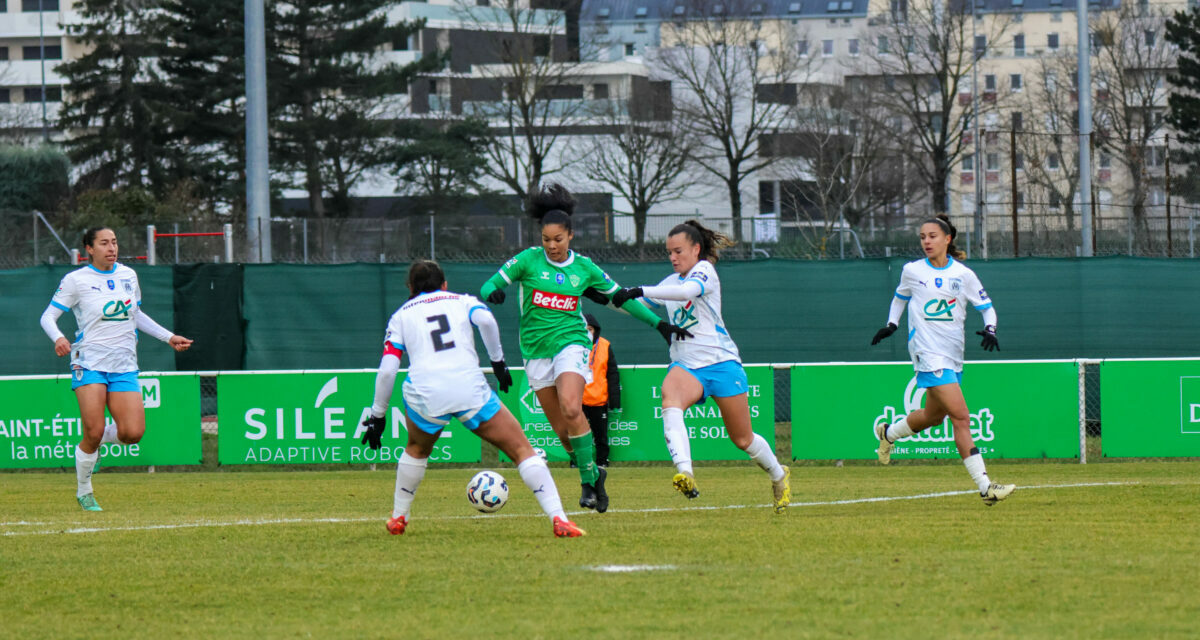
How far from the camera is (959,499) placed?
11203mm

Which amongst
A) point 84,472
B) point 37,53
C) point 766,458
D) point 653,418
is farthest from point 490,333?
point 37,53

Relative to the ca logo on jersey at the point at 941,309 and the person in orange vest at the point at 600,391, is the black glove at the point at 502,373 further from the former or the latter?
the person in orange vest at the point at 600,391

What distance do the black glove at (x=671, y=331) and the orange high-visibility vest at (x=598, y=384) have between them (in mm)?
6170

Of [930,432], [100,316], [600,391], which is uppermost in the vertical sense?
[100,316]

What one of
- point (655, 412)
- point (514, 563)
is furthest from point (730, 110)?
point (514, 563)

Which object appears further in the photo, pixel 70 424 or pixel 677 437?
pixel 70 424

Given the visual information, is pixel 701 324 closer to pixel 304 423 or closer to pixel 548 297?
pixel 548 297

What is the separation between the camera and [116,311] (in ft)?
39.0

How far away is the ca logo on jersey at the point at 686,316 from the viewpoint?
32.6 ft

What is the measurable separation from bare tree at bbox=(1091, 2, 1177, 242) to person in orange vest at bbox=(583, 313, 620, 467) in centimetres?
4037

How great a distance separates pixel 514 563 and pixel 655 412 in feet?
29.5

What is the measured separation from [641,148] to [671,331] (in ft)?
157

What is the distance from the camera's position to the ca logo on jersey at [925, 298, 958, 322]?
1073 cm

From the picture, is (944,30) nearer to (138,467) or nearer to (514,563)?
(138,467)
